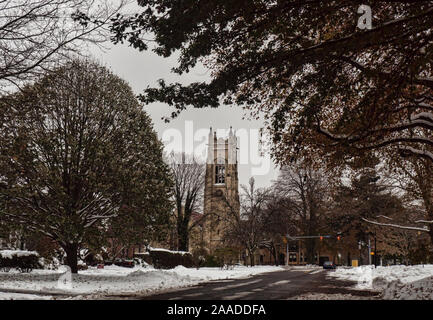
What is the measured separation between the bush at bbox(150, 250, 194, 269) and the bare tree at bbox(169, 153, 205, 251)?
23.4 feet

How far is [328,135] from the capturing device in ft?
39.7

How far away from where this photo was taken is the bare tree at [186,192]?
46969 mm

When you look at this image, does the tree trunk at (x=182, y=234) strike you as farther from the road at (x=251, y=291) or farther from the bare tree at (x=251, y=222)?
the road at (x=251, y=291)

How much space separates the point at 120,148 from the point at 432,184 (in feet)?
52.1

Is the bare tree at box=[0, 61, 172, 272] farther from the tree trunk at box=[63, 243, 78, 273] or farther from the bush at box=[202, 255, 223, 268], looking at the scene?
the bush at box=[202, 255, 223, 268]

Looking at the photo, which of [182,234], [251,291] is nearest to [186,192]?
[182,234]

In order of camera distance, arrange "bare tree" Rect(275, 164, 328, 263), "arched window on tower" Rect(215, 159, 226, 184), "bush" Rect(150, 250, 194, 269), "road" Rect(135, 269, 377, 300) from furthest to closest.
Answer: "arched window on tower" Rect(215, 159, 226, 184) < "bare tree" Rect(275, 164, 328, 263) < "bush" Rect(150, 250, 194, 269) < "road" Rect(135, 269, 377, 300)

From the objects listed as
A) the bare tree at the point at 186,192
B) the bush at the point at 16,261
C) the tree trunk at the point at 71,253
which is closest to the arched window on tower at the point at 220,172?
the bare tree at the point at 186,192

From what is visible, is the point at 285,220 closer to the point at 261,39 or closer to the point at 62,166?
the point at 62,166

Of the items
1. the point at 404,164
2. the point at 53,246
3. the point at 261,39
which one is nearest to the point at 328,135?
the point at 261,39

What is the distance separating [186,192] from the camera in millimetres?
48594

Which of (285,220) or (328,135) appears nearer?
(328,135)

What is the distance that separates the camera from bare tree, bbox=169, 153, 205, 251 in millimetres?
46969

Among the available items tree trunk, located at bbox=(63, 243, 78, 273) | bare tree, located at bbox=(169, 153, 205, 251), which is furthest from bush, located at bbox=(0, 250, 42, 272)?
bare tree, located at bbox=(169, 153, 205, 251)
